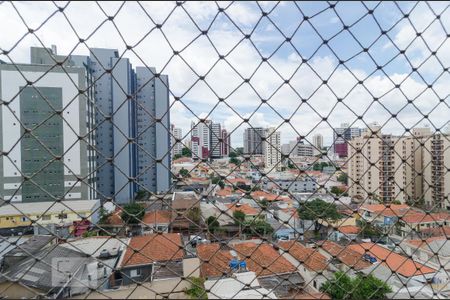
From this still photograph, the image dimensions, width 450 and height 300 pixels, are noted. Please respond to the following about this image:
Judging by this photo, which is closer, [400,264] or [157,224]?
[400,264]

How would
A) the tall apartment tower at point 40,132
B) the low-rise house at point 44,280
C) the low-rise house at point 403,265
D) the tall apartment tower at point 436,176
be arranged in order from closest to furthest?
the low-rise house at point 44,280
the low-rise house at point 403,265
the tall apartment tower at point 436,176
the tall apartment tower at point 40,132

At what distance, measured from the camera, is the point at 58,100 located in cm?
322

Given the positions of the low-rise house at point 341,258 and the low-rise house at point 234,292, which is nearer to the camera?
the low-rise house at point 234,292

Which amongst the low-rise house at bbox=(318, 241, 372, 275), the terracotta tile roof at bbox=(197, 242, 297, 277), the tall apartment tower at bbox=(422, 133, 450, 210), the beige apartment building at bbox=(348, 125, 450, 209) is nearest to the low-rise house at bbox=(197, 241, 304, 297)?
the terracotta tile roof at bbox=(197, 242, 297, 277)

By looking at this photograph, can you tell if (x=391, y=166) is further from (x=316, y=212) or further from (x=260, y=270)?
(x=316, y=212)

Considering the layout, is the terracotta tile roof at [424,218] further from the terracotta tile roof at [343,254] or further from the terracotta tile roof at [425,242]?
the terracotta tile roof at [343,254]

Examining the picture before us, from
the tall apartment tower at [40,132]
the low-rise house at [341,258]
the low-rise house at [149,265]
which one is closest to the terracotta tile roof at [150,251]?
the low-rise house at [149,265]

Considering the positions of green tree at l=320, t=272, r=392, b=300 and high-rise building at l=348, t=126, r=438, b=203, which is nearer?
green tree at l=320, t=272, r=392, b=300

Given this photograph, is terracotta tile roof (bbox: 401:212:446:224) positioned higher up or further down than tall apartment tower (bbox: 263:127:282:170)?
further down

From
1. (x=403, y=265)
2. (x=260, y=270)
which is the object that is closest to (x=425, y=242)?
(x=403, y=265)

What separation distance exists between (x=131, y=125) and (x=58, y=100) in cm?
89

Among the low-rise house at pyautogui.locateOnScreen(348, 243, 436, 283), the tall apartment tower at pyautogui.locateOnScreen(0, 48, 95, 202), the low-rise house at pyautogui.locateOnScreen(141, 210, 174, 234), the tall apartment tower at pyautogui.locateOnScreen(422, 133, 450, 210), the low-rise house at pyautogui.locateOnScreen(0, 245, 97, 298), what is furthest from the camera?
the tall apartment tower at pyautogui.locateOnScreen(0, 48, 95, 202)

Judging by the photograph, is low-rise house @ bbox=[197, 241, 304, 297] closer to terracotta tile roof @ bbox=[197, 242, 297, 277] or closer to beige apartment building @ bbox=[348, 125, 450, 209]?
terracotta tile roof @ bbox=[197, 242, 297, 277]

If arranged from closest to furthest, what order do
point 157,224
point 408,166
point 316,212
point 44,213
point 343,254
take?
1. point 44,213
2. point 316,212
3. point 408,166
4. point 157,224
5. point 343,254
